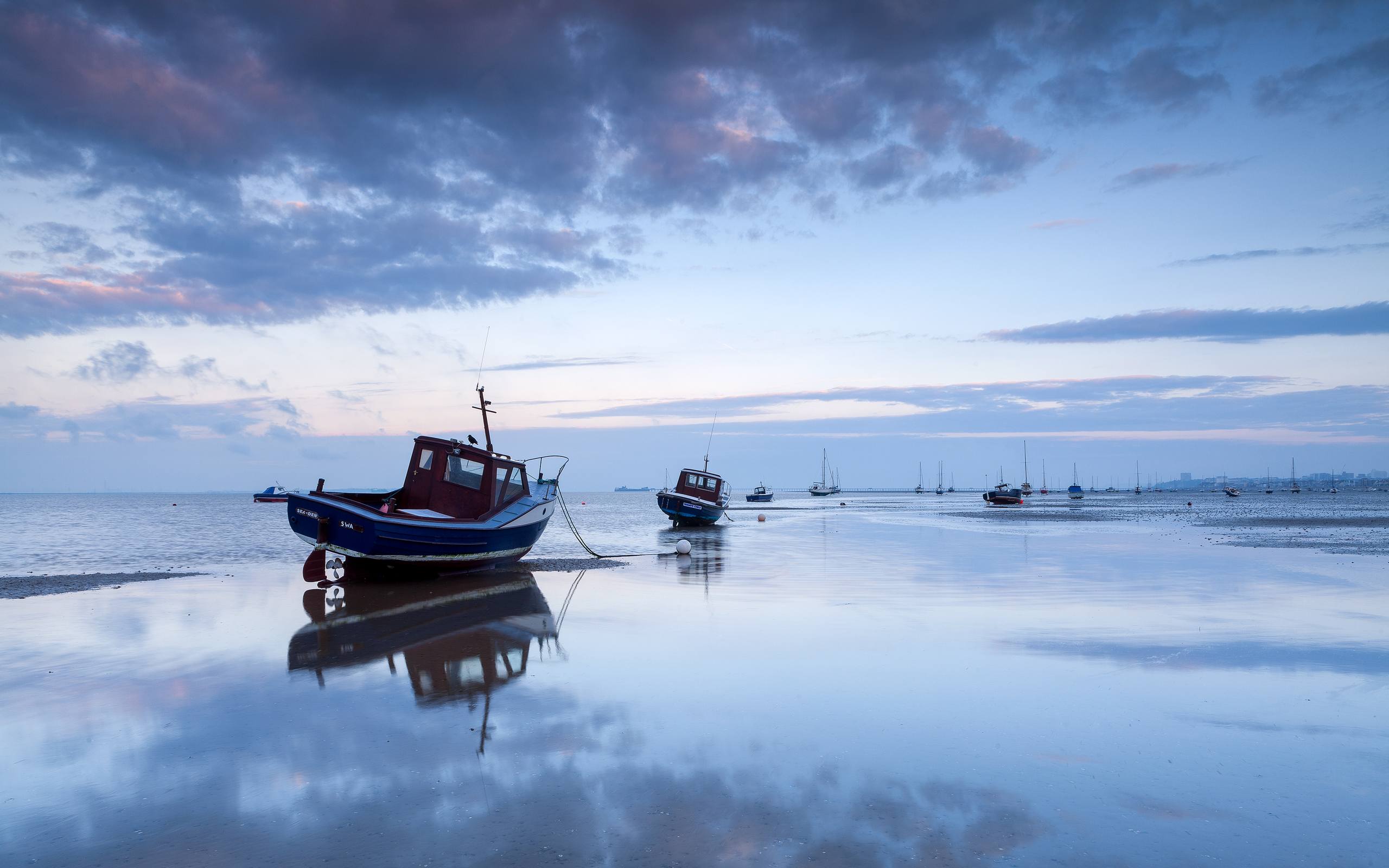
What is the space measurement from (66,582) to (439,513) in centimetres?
936

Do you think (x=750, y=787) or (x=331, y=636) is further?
(x=331, y=636)

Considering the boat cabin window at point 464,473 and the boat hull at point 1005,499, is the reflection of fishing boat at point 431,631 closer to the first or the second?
the boat cabin window at point 464,473

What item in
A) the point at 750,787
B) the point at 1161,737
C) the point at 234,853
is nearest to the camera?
the point at 234,853

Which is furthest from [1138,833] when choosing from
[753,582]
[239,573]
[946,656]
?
[239,573]

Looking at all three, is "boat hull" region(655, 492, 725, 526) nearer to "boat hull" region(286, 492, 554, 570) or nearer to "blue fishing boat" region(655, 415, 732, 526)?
"blue fishing boat" region(655, 415, 732, 526)

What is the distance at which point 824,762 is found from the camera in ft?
22.0

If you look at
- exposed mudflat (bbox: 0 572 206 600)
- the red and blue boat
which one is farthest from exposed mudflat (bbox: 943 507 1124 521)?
exposed mudflat (bbox: 0 572 206 600)

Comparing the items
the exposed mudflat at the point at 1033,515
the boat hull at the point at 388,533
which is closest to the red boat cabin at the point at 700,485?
the exposed mudflat at the point at 1033,515

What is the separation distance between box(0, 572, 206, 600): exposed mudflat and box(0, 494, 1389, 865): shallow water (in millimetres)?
1339

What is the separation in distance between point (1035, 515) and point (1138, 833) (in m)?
65.8

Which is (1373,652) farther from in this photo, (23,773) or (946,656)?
(23,773)

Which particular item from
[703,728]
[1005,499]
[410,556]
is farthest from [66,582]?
[1005,499]

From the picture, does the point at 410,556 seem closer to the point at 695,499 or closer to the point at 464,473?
the point at 464,473

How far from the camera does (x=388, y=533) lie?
62.5ft
